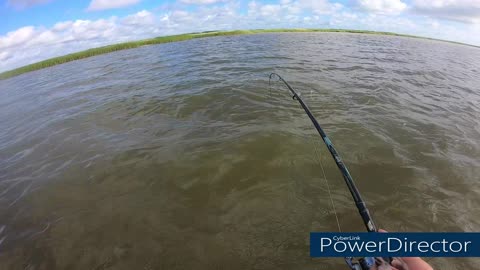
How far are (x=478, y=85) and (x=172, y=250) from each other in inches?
820

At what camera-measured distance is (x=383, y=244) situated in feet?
8.97

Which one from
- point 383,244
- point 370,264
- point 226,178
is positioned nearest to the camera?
point 370,264

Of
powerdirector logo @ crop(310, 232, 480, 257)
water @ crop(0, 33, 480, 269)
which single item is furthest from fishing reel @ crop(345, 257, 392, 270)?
water @ crop(0, 33, 480, 269)

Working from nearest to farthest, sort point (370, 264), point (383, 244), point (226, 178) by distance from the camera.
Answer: point (370, 264)
point (383, 244)
point (226, 178)

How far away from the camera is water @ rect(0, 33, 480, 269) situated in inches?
182

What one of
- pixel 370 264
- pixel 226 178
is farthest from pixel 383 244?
pixel 226 178

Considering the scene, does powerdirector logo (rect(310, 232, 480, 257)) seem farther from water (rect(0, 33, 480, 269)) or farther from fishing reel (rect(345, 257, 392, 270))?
water (rect(0, 33, 480, 269))

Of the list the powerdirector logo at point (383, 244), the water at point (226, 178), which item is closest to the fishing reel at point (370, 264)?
the powerdirector logo at point (383, 244)

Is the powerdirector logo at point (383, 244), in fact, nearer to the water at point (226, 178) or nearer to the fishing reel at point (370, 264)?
the fishing reel at point (370, 264)

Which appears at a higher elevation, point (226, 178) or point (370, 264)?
point (370, 264)

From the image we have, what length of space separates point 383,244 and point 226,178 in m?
4.05

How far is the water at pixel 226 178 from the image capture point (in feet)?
15.1

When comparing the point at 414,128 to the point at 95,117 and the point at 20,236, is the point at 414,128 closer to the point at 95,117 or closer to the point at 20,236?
the point at 20,236

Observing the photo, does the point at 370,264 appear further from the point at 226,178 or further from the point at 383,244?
the point at 226,178
